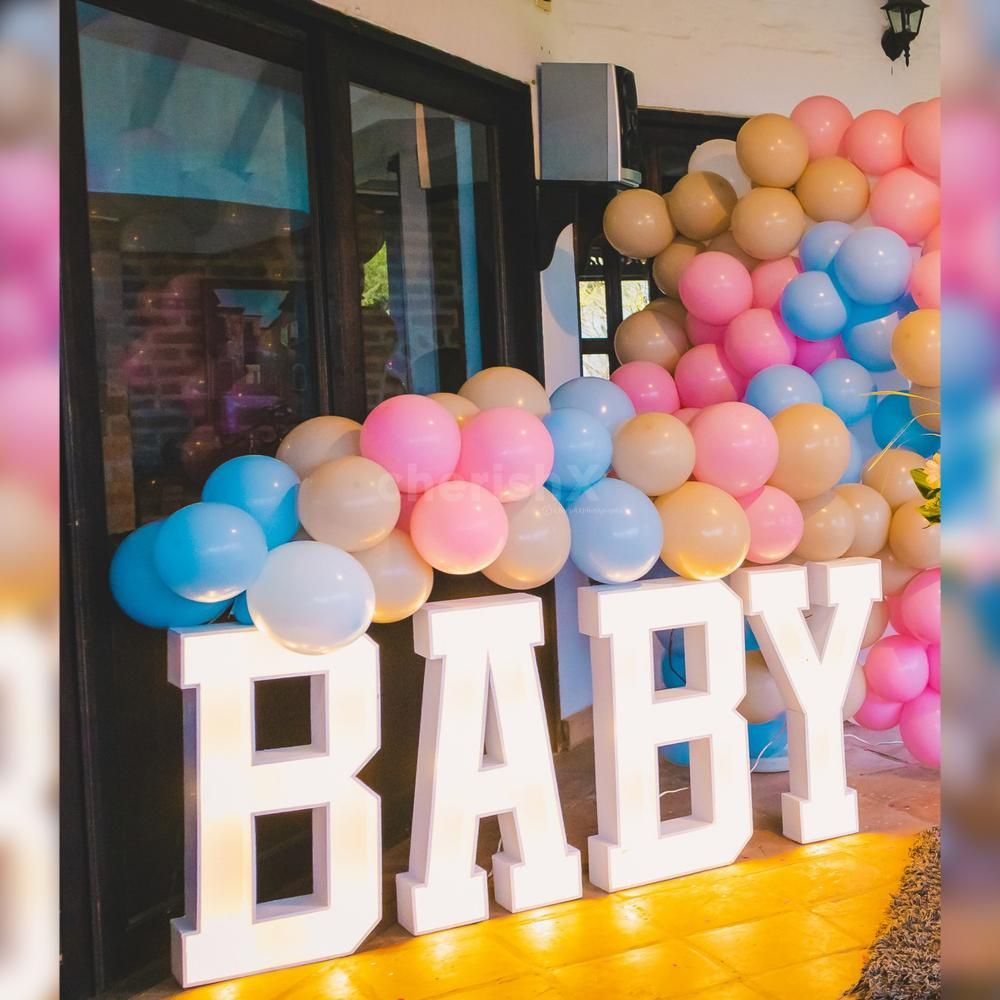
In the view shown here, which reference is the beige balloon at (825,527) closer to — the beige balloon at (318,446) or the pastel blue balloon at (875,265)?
the pastel blue balloon at (875,265)

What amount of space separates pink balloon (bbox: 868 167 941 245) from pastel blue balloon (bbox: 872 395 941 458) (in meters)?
0.46

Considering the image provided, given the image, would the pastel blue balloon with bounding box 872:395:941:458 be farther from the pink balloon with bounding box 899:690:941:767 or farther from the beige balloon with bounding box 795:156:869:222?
the pink balloon with bounding box 899:690:941:767

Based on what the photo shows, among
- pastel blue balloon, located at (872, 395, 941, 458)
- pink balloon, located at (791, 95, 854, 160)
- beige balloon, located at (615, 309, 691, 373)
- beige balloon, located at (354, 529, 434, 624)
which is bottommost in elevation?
beige balloon, located at (354, 529, 434, 624)

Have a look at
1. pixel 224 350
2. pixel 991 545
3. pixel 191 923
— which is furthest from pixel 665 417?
pixel 991 545

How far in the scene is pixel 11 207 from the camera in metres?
0.35

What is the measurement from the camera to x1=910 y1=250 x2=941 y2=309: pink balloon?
2832 mm

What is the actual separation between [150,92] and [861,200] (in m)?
1.97

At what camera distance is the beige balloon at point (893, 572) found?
3.06 metres

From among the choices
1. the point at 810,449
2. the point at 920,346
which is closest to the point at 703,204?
the point at 920,346

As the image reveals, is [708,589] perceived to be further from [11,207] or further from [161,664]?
[11,207]

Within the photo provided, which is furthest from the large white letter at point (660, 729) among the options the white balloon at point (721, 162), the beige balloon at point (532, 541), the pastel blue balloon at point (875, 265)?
the white balloon at point (721, 162)

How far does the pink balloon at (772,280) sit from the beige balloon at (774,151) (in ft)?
0.78

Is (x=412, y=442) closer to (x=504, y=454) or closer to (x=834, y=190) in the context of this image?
(x=504, y=454)

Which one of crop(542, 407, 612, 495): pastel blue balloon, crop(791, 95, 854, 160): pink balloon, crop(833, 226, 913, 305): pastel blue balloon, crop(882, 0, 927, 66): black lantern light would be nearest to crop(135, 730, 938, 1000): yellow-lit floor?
crop(542, 407, 612, 495): pastel blue balloon
